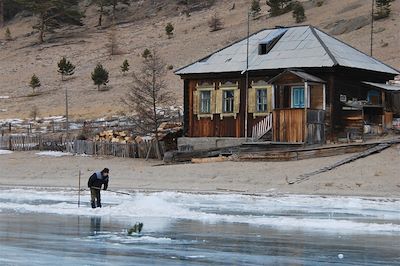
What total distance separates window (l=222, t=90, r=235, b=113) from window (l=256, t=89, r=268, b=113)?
4.98 ft

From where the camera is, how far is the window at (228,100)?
39.9 metres

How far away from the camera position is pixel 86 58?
86375mm

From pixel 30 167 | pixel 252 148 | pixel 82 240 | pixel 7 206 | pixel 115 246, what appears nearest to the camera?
pixel 115 246

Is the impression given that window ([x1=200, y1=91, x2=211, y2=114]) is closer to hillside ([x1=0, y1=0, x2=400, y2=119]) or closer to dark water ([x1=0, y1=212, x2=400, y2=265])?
hillside ([x1=0, y1=0, x2=400, y2=119])

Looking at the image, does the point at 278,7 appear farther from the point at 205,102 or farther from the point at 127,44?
the point at 205,102

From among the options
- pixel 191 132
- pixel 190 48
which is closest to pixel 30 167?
pixel 191 132

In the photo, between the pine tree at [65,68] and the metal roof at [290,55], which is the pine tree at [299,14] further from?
the metal roof at [290,55]

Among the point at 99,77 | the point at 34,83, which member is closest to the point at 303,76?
the point at 99,77

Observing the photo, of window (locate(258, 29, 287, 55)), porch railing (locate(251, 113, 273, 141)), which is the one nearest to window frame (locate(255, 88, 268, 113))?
porch railing (locate(251, 113, 273, 141))

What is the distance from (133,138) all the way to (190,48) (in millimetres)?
38351

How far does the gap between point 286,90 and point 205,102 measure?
16.3ft

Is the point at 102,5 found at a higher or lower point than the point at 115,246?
higher

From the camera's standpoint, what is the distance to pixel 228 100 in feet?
132

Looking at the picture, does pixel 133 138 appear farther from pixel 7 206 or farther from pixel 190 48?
pixel 190 48
